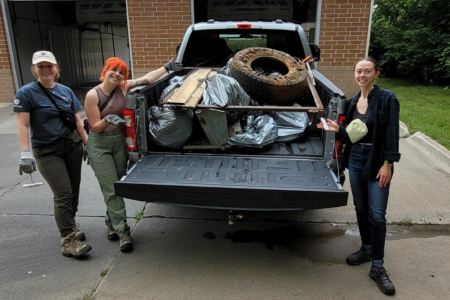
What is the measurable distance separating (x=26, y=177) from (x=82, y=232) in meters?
2.31

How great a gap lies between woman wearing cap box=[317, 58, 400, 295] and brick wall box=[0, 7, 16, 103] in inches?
414

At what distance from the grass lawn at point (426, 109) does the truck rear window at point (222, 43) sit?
3.45 m

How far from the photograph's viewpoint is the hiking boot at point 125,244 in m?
3.49

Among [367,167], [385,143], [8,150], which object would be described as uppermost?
[385,143]

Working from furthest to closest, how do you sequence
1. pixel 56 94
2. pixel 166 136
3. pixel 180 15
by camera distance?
pixel 180 15 < pixel 166 136 < pixel 56 94

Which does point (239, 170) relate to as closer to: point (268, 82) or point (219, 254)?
point (219, 254)

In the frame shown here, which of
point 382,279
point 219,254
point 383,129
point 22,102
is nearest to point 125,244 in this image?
point 219,254

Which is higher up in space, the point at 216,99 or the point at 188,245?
the point at 216,99

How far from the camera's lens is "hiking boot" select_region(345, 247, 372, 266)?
329 centimetres

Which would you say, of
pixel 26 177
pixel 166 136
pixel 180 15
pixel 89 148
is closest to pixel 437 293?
pixel 166 136

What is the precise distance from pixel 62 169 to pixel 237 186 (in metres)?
1.68

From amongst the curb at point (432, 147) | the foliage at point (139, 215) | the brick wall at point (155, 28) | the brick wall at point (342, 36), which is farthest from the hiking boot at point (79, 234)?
the brick wall at point (342, 36)

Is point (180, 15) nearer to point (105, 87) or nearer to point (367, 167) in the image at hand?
point (105, 87)

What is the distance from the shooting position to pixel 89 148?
3410mm
